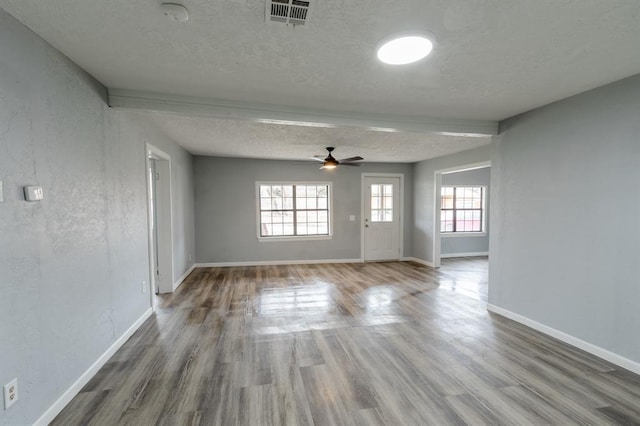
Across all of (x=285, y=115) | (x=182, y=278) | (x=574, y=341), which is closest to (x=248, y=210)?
(x=182, y=278)

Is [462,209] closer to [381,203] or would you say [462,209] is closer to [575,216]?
[381,203]

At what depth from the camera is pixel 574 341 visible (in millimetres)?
2676

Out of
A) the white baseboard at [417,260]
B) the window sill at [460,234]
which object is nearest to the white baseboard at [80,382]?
the white baseboard at [417,260]

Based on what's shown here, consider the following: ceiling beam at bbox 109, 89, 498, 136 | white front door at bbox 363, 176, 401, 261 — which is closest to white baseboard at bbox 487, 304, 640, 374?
ceiling beam at bbox 109, 89, 498, 136

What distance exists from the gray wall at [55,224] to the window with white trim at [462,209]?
712cm

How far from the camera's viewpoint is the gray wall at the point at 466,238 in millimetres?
7293

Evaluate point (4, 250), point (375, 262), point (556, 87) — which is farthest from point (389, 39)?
point (375, 262)

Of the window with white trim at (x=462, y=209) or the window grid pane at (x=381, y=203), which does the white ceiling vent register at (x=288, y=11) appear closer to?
the window grid pane at (x=381, y=203)

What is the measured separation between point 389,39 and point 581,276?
2852 mm

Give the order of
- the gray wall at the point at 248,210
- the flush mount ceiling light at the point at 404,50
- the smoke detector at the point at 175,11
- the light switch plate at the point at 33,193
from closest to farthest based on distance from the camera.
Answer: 1. the smoke detector at the point at 175,11
2. the light switch plate at the point at 33,193
3. the flush mount ceiling light at the point at 404,50
4. the gray wall at the point at 248,210

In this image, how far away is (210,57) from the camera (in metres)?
1.95

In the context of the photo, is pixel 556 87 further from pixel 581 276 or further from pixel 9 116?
pixel 9 116

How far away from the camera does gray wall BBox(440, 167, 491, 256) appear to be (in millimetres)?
7293

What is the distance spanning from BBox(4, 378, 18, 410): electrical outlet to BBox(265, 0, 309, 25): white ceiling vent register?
243 centimetres
